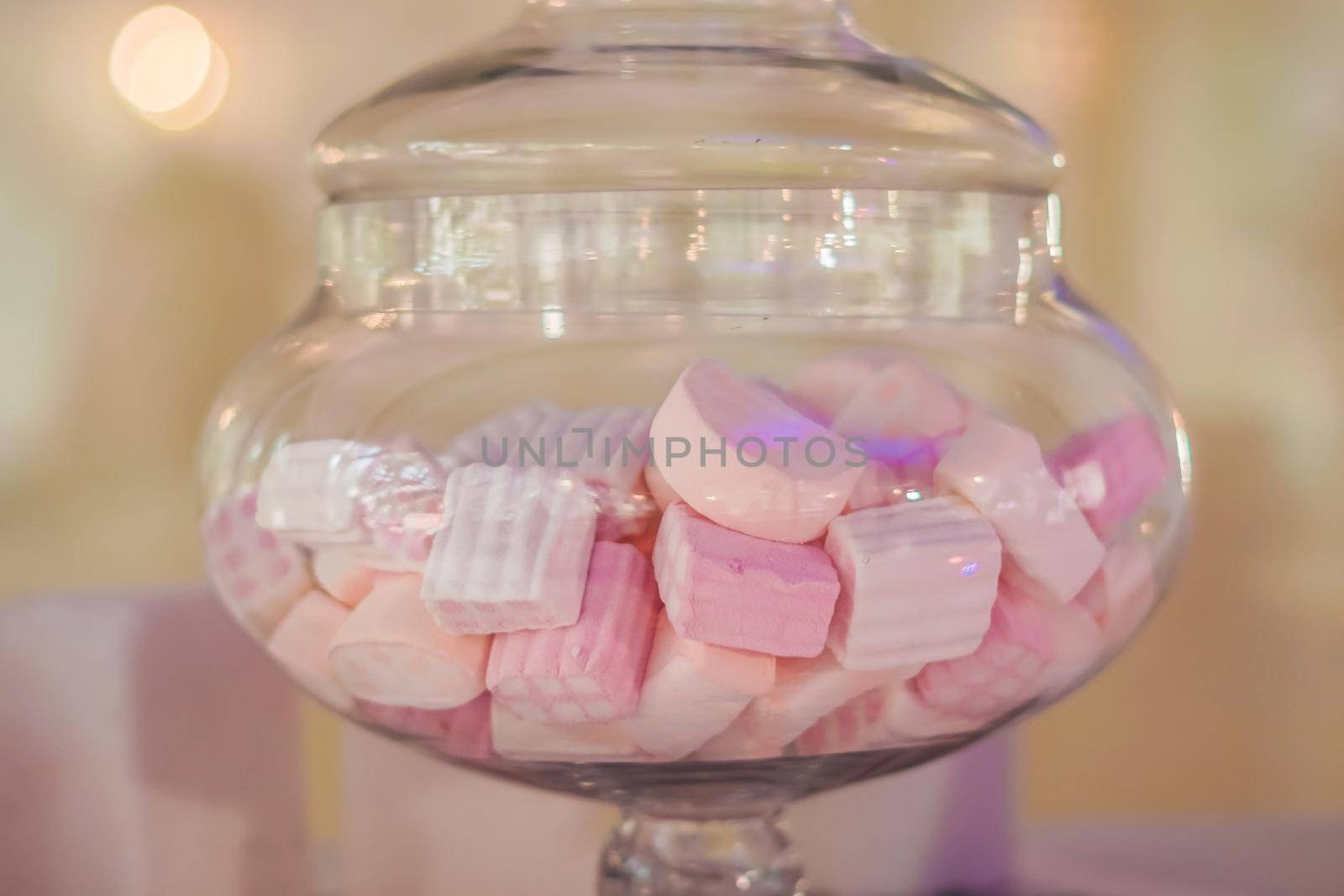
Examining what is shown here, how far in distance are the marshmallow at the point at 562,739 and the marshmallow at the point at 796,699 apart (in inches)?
0.8

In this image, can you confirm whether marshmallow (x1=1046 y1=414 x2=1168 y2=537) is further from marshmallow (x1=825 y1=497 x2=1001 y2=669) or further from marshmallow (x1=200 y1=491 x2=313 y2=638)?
marshmallow (x1=200 y1=491 x2=313 y2=638)

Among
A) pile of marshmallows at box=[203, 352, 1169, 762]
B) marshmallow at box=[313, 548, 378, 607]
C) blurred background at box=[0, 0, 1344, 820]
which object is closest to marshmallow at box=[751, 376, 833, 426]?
pile of marshmallows at box=[203, 352, 1169, 762]

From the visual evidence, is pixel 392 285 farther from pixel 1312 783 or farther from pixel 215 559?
pixel 1312 783

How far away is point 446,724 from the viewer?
0.34 meters

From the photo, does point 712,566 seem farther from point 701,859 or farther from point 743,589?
point 701,859

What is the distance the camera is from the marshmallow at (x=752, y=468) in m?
0.30

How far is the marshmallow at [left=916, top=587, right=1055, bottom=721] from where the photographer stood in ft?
1.06

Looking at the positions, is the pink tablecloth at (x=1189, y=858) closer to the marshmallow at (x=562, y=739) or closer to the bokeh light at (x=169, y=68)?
the marshmallow at (x=562, y=739)

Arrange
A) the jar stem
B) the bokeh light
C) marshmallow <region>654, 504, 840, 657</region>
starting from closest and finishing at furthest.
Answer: marshmallow <region>654, 504, 840, 657</region>
the jar stem
the bokeh light

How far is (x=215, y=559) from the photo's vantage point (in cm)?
39

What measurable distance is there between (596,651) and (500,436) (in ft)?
0.19

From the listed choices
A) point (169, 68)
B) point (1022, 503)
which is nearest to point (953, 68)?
point (169, 68)

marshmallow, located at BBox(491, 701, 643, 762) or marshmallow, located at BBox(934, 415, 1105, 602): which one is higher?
marshmallow, located at BBox(934, 415, 1105, 602)

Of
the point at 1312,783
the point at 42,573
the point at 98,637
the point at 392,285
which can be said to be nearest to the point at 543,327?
the point at 392,285
